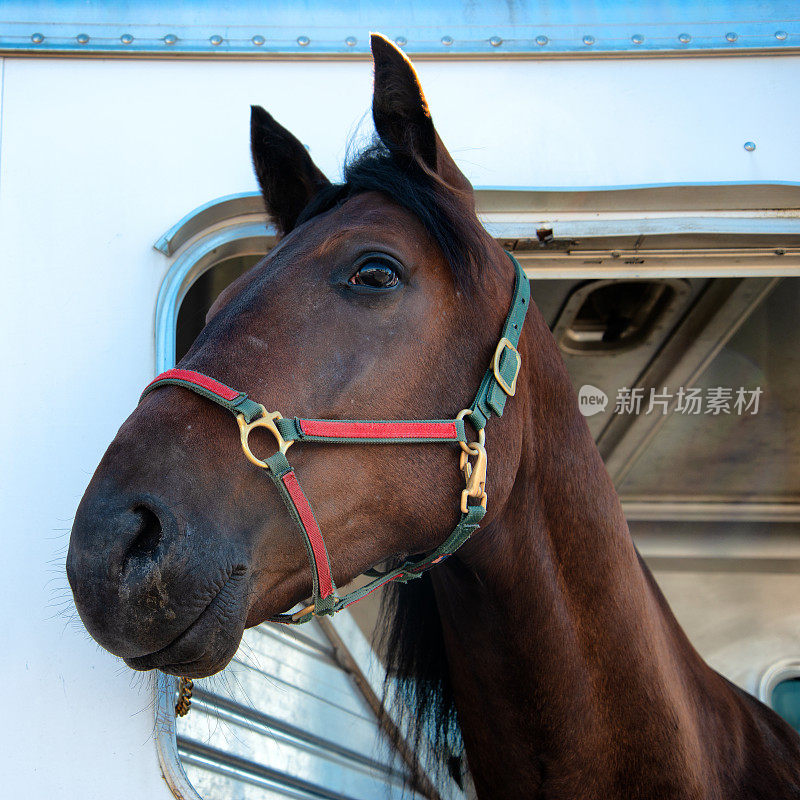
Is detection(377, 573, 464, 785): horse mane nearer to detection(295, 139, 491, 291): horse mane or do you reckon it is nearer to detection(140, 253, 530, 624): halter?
detection(140, 253, 530, 624): halter

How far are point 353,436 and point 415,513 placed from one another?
0.61 ft

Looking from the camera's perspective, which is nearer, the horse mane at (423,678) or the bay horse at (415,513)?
the bay horse at (415,513)

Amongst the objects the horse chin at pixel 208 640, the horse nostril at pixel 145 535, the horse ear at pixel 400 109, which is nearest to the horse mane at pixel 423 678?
the horse chin at pixel 208 640

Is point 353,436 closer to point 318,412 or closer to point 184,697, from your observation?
point 318,412

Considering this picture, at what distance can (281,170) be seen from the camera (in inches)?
66.1

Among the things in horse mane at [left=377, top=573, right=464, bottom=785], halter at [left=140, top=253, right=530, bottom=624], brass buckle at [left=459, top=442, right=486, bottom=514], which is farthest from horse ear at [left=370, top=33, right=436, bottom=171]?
horse mane at [left=377, top=573, right=464, bottom=785]

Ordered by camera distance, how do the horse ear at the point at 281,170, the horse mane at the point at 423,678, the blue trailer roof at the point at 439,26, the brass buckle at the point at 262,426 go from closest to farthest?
the brass buckle at the point at 262,426, the horse ear at the point at 281,170, the horse mane at the point at 423,678, the blue trailer roof at the point at 439,26

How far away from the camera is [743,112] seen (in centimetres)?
192

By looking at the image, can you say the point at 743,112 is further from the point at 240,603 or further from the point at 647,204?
the point at 240,603

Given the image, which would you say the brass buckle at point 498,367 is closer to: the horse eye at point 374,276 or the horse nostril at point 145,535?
the horse eye at point 374,276

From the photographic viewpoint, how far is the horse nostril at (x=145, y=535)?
3.14ft

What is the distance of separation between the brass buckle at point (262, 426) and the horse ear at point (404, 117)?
597 mm

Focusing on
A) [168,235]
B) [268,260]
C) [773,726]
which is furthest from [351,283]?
[773,726]

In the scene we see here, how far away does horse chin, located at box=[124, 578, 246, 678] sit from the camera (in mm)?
1005
